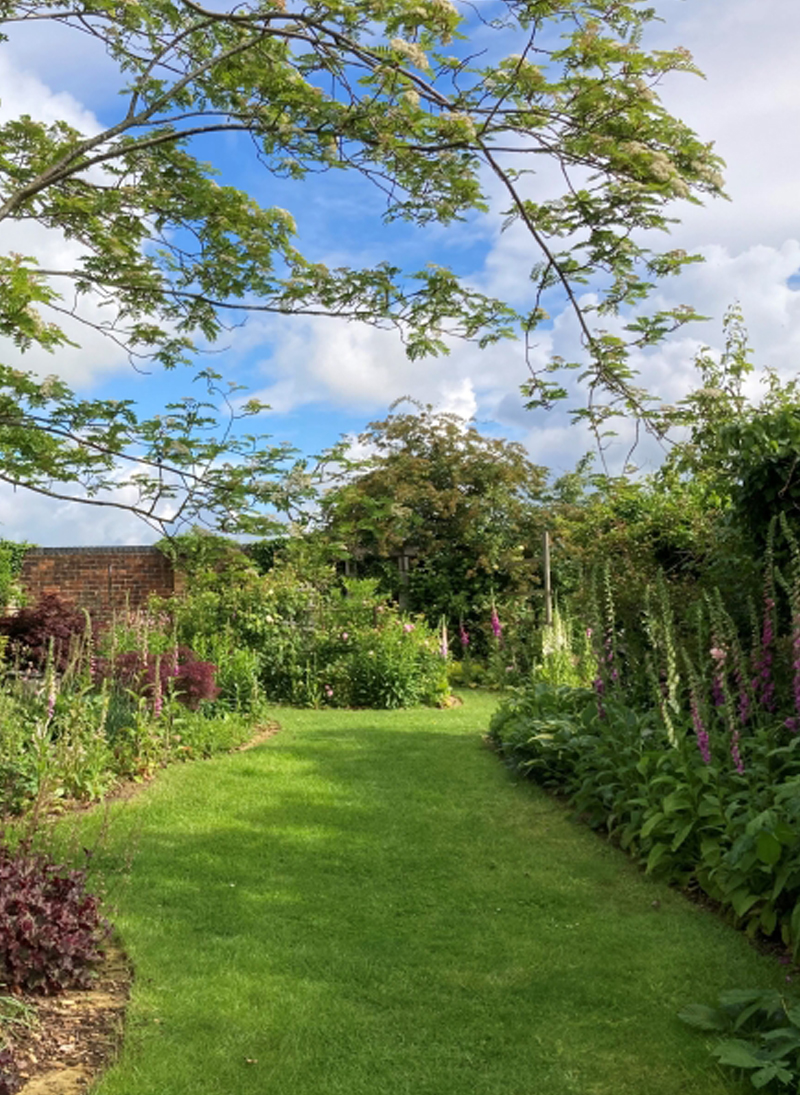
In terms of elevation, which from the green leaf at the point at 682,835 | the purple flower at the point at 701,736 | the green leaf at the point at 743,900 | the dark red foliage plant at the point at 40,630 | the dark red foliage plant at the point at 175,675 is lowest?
the green leaf at the point at 743,900

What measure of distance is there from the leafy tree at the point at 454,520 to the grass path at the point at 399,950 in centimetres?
757

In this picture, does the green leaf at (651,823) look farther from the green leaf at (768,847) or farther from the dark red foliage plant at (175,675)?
the dark red foliage plant at (175,675)

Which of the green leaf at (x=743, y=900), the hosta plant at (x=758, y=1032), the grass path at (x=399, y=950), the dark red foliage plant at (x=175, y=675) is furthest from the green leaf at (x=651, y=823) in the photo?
the dark red foliage plant at (x=175, y=675)

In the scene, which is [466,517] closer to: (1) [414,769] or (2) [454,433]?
(2) [454,433]

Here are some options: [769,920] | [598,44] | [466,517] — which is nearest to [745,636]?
[769,920]

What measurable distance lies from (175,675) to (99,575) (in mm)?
8973

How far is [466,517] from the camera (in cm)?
1436

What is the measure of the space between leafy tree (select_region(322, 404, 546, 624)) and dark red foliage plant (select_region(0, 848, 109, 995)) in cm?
971

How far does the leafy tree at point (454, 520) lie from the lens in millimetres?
13961

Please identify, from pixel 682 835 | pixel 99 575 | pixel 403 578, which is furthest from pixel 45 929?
pixel 99 575

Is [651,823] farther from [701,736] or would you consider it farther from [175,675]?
[175,675]

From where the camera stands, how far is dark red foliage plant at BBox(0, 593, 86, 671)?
27.4 feet

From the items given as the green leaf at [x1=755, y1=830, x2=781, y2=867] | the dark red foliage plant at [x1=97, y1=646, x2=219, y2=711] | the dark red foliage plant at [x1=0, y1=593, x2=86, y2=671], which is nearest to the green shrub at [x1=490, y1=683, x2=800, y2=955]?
the green leaf at [x1=755, y1=830, x2=781, y2=867]

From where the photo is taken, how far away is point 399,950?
3.89m
